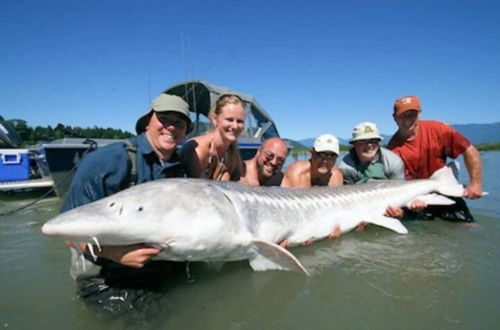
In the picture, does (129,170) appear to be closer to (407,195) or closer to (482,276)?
(482,276)

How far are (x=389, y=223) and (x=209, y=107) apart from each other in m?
6.26

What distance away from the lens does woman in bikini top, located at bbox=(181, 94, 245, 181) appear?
3.32 metres

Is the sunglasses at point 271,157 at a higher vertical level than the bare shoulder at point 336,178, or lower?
higher

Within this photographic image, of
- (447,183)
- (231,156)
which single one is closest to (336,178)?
(231,156)

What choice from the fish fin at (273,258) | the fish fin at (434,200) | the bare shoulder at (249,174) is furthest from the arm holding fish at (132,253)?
the fish fin at (434,200)

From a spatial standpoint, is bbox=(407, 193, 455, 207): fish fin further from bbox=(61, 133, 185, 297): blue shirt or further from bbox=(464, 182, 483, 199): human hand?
bbox=(61, 133, 185, 297): blue shirt

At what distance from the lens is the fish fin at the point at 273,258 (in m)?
2.14

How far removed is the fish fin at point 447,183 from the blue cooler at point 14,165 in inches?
381

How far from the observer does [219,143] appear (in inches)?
145

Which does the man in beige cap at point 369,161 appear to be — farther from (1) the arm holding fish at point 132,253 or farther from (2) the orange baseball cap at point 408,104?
(1) the arm holding fish at point 132,253

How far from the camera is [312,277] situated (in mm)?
2629

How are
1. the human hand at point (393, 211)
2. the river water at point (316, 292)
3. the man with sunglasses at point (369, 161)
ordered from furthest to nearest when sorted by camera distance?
the man with sunglasses at point (369, 161) < the human hand at point (393, 211) < the river water at point (316, 292)

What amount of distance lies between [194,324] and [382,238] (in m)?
2.74

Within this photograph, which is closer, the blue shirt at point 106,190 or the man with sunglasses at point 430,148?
the blue shirt at point 106,190
